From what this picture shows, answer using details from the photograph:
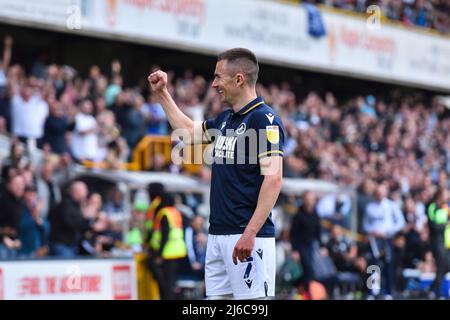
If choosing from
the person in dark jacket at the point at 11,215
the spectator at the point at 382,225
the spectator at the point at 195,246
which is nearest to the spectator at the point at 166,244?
the spectator at the point at 195,246

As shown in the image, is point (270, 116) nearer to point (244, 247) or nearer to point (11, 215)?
point (244, 247)

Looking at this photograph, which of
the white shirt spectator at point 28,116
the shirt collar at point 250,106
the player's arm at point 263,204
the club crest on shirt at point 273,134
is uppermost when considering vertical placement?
the white shirt spectator at point 28,116

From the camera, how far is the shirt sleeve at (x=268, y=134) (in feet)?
21.6

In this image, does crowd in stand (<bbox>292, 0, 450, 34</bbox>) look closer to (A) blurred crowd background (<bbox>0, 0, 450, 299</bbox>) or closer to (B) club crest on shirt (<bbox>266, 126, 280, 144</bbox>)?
(A) blurred crowd background (<bbox>0, 0, 450, 299</bbox>)

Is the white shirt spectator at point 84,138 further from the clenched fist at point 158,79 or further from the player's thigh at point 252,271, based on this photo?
the player's thigh at point 252,271

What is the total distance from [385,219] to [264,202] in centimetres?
1304

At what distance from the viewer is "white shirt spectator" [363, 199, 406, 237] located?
1905 centimetres

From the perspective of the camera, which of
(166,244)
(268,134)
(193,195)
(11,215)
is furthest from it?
(193,195)

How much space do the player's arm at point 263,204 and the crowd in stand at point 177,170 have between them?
675cm

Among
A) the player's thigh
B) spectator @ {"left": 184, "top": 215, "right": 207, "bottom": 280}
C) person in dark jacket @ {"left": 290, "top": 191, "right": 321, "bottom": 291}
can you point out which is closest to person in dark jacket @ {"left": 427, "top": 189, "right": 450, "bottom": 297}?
person in dark jacket @ {"left": 290, "top": 191, "right": 321, "bottom": 291}

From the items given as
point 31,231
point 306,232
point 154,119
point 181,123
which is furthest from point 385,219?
point 181,123

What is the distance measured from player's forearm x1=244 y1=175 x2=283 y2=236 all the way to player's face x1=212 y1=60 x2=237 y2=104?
670 millimetres

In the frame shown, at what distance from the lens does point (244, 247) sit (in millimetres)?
6387
